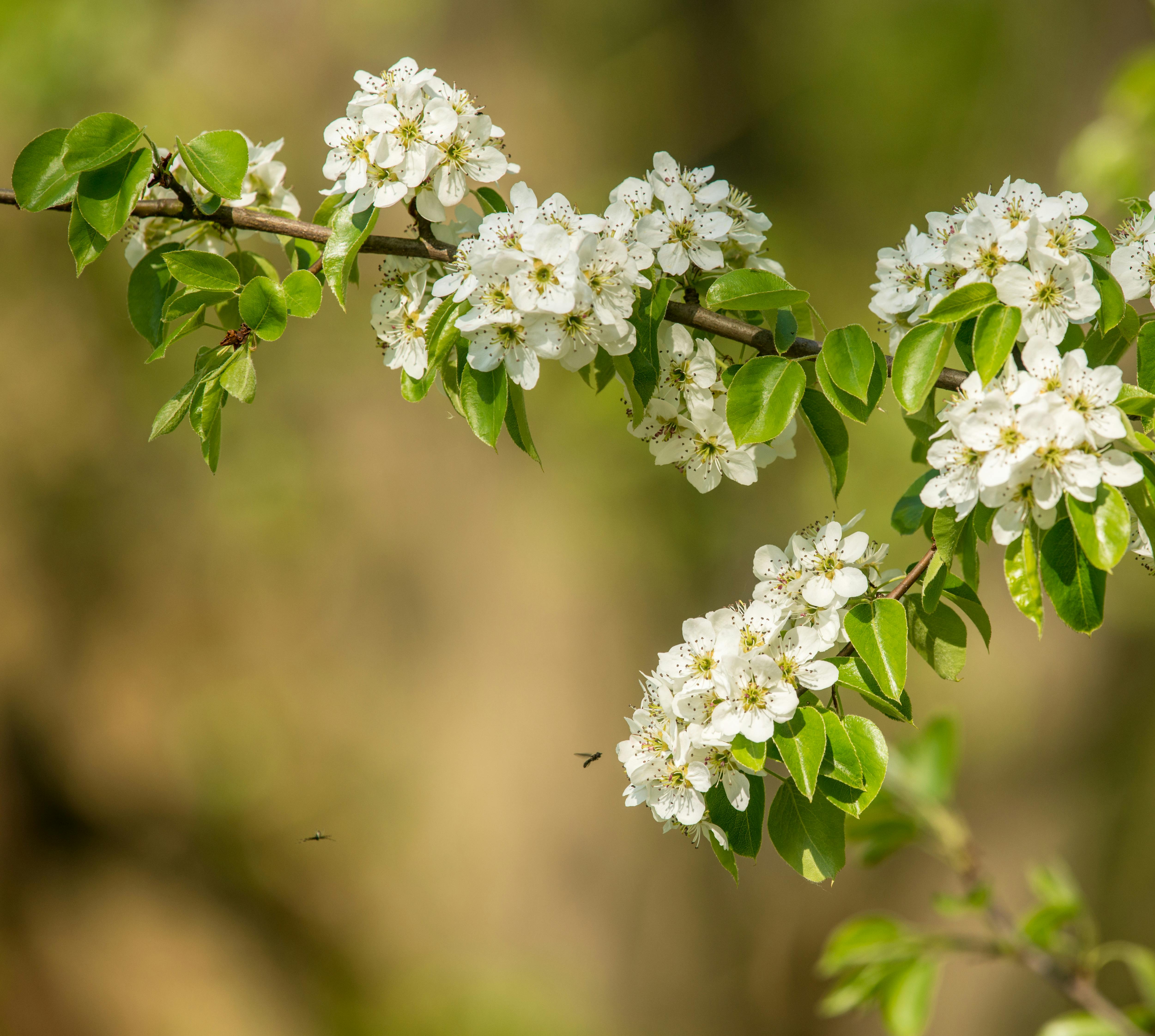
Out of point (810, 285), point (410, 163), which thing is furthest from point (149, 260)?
point (810, 285)

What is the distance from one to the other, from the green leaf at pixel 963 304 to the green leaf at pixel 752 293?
13 cm

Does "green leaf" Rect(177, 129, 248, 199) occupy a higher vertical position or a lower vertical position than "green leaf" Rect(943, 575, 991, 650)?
higher

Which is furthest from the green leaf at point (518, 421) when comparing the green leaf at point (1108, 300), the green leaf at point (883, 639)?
the green leaf at point (1108, 300)

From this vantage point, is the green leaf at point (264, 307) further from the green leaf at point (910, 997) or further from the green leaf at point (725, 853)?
the green leaf at point (910, 997)

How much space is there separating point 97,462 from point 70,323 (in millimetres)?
572

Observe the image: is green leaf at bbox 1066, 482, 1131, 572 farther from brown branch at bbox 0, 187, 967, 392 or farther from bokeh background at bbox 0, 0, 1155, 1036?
bokeh background at bbox 0, 0, 1155, 1036

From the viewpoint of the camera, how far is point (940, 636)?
3.41 feet

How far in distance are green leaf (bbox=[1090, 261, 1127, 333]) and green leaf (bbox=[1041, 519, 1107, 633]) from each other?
0.77ft

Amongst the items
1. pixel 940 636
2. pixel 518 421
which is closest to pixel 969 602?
pixel 940 636

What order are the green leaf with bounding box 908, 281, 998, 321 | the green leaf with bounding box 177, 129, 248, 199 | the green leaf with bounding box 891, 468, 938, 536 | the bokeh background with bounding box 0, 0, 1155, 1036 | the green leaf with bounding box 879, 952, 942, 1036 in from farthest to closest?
the bokeh background with bounding box 0, 0, 1155, 1036
the green leaf with bounding box 879, 952, 942, 1036
the green leaf with bounding box 891, 468, 938, 536
the green leaf with bounding box 177, 129, 248, 199
the green leaf with bounding box 908, 281, 998, 321

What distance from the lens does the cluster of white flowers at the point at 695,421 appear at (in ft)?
3.52

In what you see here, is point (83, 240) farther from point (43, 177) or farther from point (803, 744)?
point (803, 744)

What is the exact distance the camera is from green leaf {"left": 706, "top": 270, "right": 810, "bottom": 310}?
38.5 inches

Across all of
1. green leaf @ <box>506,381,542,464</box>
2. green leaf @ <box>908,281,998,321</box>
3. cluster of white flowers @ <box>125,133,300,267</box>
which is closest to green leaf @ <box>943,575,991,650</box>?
green leaf @ <box>908,281,998,321</box>
